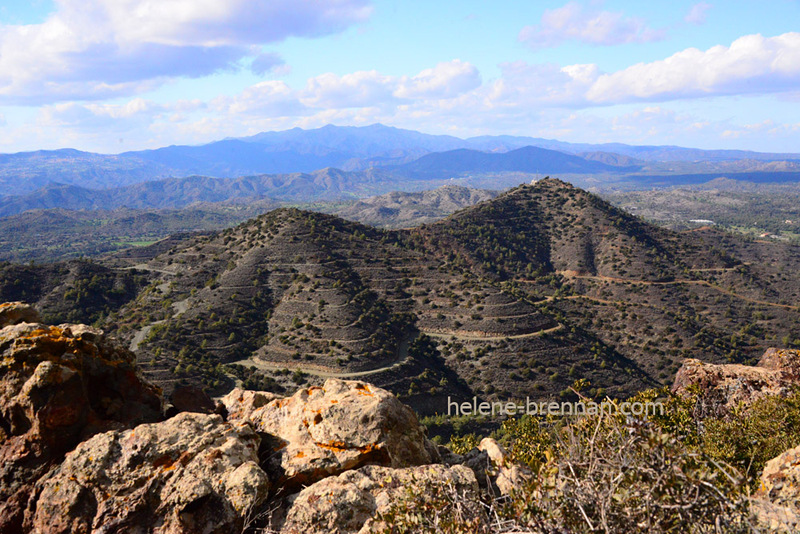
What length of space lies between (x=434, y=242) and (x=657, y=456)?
87813 mm

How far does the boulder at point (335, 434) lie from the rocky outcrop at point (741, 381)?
1524cm

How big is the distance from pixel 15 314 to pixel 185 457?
9.82 metres

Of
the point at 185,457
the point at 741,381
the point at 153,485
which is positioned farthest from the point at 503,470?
the point at 741,381

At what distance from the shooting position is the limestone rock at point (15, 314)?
14011 mm

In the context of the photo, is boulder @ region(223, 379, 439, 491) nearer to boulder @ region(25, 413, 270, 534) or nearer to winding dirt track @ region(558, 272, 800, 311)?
boulder @ region(25, 413, 270, 534)

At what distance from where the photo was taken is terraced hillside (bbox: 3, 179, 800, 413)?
51031 mm

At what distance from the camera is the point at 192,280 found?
221 feet

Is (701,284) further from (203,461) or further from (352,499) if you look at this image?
(203,461)

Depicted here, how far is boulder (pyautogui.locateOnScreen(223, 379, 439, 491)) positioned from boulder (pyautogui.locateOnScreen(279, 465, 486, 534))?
79 centimetres

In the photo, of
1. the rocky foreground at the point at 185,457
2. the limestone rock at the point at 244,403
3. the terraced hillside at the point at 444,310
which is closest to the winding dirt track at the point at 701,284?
the terraced hillside at the point at 444,310

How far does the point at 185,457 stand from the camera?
9516 millimetres

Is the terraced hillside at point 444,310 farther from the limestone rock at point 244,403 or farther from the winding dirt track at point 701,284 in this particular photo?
the limestone rock at point 244,403

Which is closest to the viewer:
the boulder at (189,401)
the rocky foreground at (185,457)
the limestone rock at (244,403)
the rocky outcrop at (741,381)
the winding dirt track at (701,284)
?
the rocky foreground at (185,457)

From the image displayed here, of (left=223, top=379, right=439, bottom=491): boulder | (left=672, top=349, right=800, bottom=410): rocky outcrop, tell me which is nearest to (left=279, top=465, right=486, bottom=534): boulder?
(left=223, top=379, right=439, bottom=491): boulder
